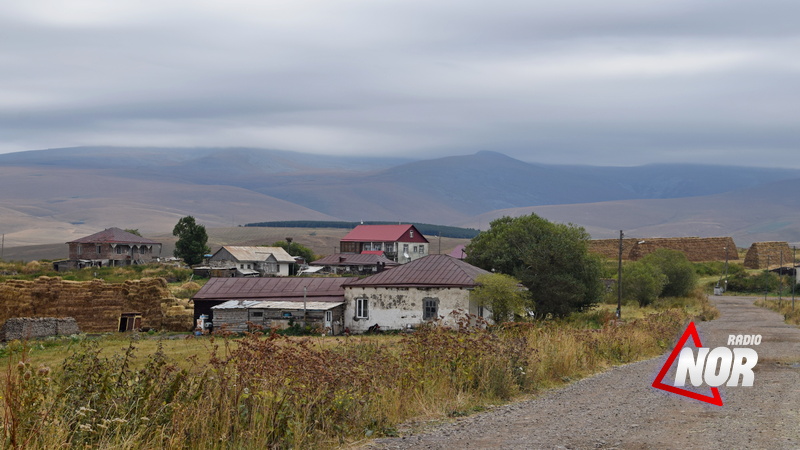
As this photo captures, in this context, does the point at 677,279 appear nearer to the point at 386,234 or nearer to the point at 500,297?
the point at 500,297

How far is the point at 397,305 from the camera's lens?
4459 centimetres

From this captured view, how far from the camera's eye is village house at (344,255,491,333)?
43219 mm

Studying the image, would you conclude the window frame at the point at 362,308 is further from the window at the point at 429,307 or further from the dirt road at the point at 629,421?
the dirt road at the point at 629,421

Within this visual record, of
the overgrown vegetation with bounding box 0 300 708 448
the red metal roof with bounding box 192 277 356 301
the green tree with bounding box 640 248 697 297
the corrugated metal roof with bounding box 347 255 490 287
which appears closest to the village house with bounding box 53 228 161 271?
the red metal roof with bounding box 192 277 356 301

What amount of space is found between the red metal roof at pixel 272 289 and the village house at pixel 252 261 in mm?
38329

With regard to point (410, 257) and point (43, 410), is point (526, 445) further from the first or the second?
point (410, 257)

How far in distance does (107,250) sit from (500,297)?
245 feet

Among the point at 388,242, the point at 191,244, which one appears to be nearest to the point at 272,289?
the point at 191,244

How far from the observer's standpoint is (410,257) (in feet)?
359

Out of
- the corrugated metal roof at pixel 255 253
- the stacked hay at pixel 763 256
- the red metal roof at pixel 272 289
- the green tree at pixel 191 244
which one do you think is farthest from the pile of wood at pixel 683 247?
the red metal roof at pixel 272 289

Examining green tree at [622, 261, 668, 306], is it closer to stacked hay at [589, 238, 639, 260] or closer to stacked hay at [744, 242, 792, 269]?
stacked hay at [589, 238, 639, 260]

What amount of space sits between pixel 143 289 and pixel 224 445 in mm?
39549

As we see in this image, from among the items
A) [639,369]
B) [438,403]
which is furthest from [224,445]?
[639,369]

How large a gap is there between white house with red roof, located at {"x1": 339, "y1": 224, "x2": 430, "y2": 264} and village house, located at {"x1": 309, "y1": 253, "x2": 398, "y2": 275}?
970cm
